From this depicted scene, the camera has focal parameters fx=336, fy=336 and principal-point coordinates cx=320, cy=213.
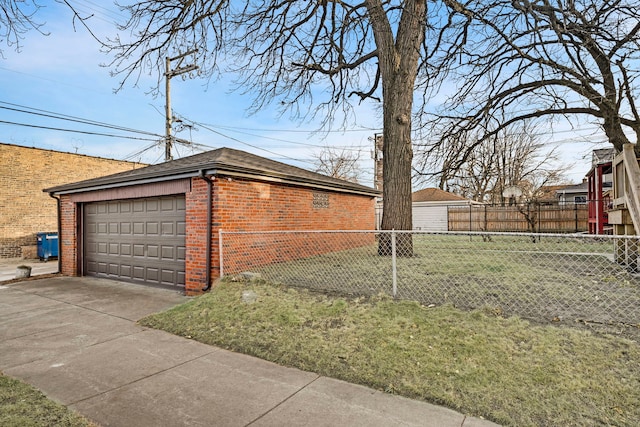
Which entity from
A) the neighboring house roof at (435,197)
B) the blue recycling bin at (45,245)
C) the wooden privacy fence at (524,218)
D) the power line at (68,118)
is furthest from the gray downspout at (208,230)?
the neighboring house roof at (435,197)

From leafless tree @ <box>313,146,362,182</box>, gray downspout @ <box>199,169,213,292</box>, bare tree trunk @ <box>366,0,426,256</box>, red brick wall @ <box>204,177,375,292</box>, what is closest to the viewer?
gray downspout @ <box>199,169,213,292</box>

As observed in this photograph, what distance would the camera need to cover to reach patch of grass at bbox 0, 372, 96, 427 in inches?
93.8

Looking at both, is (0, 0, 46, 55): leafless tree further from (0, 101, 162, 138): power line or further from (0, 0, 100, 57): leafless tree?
(0, 101, 162, 138): power line

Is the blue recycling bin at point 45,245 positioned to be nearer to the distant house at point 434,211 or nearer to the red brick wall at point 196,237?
the red brick wall at point 196,237

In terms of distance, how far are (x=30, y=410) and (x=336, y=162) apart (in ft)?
104

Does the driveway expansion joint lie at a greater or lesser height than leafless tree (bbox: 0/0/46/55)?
lesser

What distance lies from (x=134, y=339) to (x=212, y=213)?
261 cm

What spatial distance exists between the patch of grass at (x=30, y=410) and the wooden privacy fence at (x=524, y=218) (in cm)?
1650

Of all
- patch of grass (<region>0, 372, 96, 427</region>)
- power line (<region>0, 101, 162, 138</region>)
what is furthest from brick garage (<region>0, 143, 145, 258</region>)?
patch of grass (<region>0, 372, 96, 427</region>)

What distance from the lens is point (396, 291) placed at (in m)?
4.74

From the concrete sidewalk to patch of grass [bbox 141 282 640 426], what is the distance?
0.65 ft

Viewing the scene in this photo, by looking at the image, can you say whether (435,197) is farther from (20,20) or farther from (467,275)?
(20,20)

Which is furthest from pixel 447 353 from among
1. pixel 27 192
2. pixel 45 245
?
pixel 27 192

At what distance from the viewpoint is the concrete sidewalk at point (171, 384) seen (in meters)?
2.45
